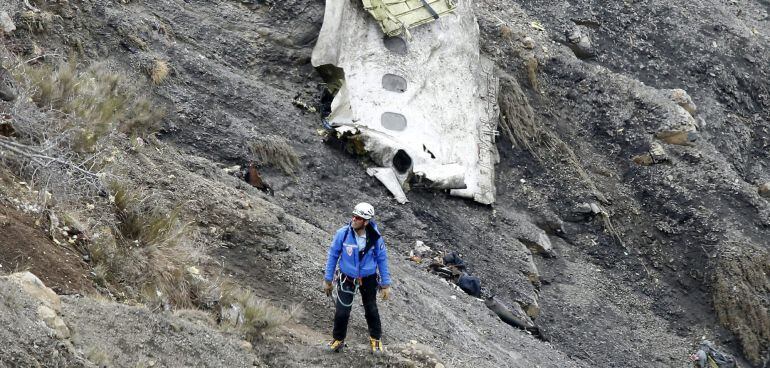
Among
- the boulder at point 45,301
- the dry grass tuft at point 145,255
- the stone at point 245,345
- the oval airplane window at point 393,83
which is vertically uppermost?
the boulder at point 45,301

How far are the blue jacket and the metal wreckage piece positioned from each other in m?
5.64

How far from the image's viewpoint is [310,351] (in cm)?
693

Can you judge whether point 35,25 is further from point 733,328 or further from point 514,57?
point 733,328

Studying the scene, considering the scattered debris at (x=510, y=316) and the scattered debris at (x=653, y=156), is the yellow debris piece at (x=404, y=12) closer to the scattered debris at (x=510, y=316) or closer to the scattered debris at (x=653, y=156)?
the scattered debris at (x=653, y=156)

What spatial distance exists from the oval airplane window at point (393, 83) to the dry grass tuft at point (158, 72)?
3.35 meters

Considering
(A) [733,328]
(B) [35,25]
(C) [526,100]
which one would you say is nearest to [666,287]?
(A) [733,328]

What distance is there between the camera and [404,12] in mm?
14555

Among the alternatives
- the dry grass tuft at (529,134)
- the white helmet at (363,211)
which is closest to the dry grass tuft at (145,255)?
the white helmet at (363,211)

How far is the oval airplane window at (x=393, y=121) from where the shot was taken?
13.3 metres

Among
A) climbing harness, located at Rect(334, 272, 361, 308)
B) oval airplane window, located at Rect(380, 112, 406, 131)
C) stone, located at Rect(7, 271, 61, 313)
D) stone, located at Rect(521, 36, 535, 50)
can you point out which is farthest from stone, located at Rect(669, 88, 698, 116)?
stone, located at Rect(7, 271, 61, 313)

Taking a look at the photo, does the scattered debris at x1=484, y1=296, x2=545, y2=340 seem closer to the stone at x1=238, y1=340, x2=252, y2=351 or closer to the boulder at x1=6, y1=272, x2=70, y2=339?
the stone at x1=238, y1=340, x2=252, y2=351

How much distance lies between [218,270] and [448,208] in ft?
19.2

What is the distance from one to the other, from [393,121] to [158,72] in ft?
11.3

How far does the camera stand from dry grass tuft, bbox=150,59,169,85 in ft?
38.5
